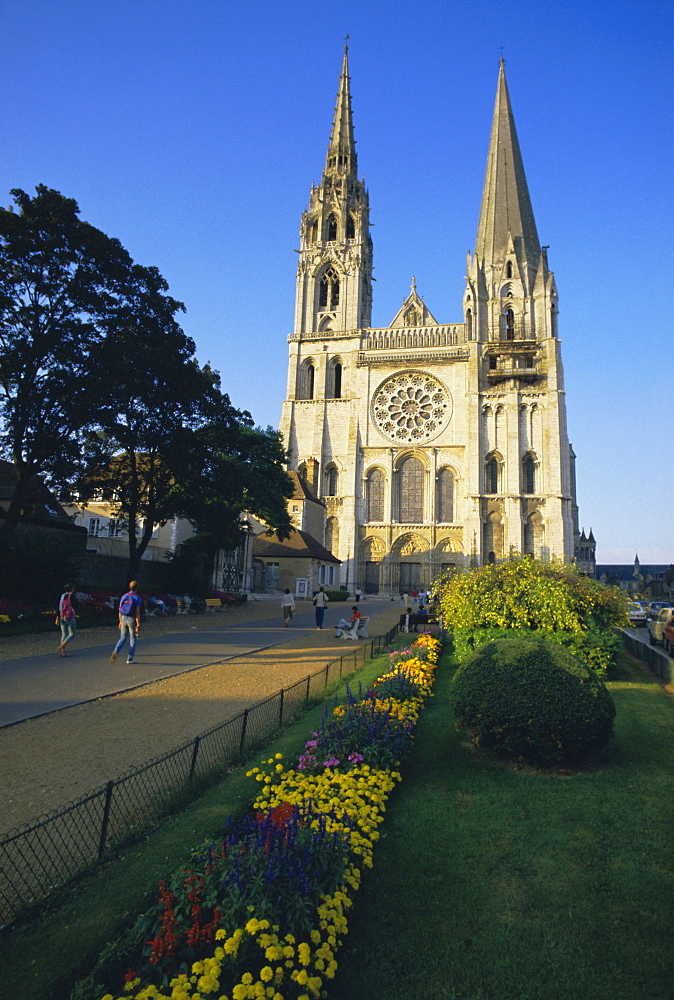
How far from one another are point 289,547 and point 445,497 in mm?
18294

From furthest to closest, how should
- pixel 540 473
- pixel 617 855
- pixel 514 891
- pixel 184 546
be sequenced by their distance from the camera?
1. pixel 540 473
2. pixel 184 546
3. pixel 617 855
4. pixel 514 891

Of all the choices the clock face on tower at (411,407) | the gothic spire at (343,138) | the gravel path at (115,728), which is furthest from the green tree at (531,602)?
the gothic spire at (343,138)

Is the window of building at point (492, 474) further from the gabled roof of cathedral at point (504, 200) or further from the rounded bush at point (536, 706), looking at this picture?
the rounded bush at point (536, 706)

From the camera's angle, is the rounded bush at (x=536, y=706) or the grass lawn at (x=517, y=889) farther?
the rounded bush at (x=536, y=706)

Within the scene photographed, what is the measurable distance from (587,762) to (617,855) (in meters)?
2.24

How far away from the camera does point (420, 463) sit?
5319 cm

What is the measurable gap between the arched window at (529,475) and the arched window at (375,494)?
12398 mm

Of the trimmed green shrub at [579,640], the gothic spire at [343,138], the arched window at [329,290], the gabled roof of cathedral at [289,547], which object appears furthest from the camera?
the gothic spire at [343,138]

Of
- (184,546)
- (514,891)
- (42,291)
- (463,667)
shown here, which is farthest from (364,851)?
(184,546)

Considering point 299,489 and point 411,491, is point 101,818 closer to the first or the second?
point 299,489

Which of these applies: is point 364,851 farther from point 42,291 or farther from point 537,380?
point 537,380

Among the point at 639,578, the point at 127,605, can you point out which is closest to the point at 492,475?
the point at 127,605

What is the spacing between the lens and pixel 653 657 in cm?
1478

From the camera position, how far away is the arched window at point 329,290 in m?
58.2
